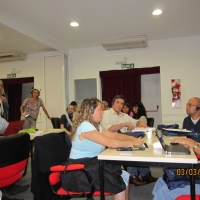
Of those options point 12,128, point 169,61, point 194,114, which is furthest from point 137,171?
point 169,61

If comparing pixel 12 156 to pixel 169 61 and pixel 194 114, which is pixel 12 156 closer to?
pixel 194 114

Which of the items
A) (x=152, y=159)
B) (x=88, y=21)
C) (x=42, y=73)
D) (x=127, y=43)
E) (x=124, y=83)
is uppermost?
(x=88, y=21)

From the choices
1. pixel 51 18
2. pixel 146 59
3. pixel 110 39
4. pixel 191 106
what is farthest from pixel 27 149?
pixel 146 59

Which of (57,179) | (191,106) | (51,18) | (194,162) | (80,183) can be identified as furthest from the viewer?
(51,18)

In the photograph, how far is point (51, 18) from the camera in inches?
162

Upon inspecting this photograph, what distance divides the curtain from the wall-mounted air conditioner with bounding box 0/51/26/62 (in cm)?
227

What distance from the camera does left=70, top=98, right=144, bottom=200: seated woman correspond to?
1776 mm

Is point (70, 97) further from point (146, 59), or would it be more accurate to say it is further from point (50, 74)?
point (146, 59)

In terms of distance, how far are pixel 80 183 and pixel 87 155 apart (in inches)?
9.6

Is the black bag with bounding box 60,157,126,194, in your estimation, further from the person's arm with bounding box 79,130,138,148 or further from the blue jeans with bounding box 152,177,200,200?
the blue jeans with bounding box 152,177,200,200

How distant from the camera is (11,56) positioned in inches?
242

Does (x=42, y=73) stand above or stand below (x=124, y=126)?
above

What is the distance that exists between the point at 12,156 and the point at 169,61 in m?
4.53
